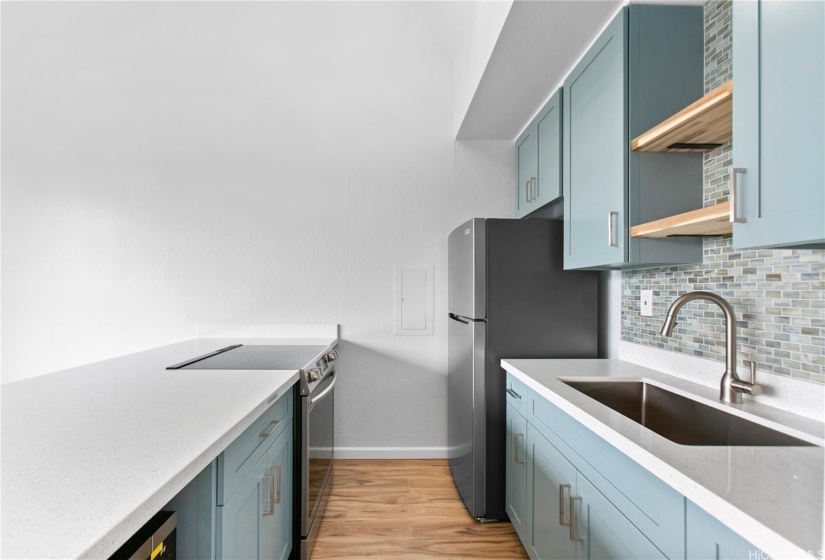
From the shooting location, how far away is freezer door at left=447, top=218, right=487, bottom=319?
208 centimetres

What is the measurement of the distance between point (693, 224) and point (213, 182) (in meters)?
2.84

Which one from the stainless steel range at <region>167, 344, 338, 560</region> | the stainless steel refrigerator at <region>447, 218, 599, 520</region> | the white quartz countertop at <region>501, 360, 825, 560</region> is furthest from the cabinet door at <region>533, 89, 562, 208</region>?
the stainless steel range at <region>167, 344, 338, 560</region>

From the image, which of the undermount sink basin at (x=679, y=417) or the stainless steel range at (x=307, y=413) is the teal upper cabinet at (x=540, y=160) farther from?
the stainless steel range at (x=307, y=413)

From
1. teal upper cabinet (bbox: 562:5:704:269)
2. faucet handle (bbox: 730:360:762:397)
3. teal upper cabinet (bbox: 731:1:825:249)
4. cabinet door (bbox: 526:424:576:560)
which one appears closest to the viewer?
teal upper cabinet (bbox: 731:1:825:249)

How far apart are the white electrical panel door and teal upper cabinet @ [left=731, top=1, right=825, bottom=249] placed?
2.01 meters

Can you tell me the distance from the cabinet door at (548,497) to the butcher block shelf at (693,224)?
0.82 m

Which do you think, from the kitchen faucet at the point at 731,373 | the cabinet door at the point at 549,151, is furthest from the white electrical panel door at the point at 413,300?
the kitchen faucet at the point at 731,373

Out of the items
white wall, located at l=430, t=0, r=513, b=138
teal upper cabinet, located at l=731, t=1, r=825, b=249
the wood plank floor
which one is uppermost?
white wall, located at l=430, t=0, r=513, b=138

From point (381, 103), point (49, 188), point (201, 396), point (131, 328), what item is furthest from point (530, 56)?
point (49, 188)

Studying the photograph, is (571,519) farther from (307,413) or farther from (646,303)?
(307,413)

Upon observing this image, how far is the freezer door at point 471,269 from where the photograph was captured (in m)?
2.08

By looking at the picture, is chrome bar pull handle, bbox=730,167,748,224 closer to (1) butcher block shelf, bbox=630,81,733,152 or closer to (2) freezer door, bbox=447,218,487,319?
(1) butcher block shelf, bbox=630,81,733,152

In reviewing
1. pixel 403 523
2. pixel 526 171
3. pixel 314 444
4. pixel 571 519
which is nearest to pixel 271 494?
pixel 314 444

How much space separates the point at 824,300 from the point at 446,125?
232 centimetres
